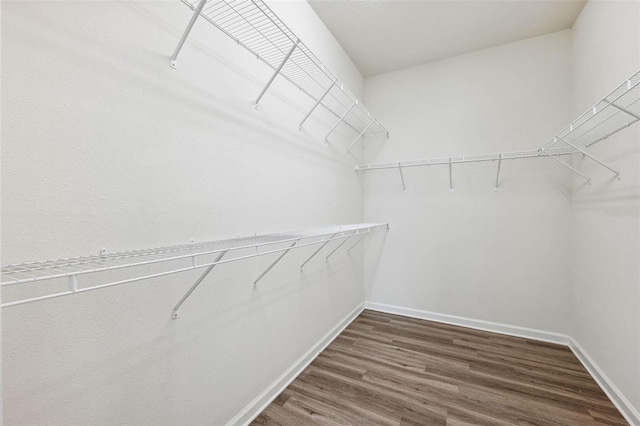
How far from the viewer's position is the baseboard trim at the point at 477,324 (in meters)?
2.26

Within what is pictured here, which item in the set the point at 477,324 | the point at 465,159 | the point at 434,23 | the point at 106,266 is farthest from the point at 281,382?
the point at 434,23

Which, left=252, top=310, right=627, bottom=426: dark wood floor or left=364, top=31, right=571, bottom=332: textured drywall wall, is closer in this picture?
left=252, top=310, right=627, bottom=426: dark wood floor

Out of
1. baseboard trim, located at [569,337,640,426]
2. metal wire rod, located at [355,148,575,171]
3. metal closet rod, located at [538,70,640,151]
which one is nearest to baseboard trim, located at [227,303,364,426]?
metal wire rod, located at [355,148,575,171]

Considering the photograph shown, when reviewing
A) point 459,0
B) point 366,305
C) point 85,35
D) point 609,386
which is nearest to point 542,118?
point 459,0

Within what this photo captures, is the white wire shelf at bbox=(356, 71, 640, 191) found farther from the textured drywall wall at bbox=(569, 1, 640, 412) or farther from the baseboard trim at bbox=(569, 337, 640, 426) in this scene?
the baseboard trim at bbox=(569, 337, 640, 426)

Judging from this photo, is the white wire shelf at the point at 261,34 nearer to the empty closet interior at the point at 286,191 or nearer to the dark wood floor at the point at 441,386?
the empty closet interior at the point at 286,191

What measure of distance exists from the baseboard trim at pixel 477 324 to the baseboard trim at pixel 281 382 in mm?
674

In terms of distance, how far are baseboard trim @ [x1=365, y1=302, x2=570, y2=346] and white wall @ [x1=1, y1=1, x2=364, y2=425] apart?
1.56 m

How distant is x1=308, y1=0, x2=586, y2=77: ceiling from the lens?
196cm

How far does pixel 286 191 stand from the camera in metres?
1.72

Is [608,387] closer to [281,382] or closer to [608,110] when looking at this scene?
[608,110]

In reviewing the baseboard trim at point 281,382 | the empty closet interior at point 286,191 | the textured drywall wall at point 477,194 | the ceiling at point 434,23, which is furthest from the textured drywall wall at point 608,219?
the baseboard trim at point 281,382

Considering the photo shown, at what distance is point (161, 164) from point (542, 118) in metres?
2.85

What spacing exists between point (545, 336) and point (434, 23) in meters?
2.73
